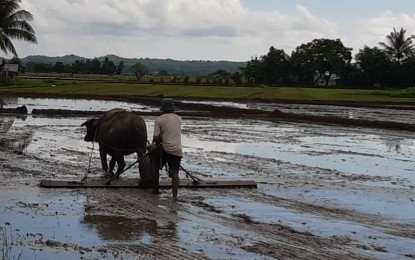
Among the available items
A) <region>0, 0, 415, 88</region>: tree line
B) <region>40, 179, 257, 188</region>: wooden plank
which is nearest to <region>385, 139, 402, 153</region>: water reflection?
<region>40, 179, 257, 188</region>: wooden plank

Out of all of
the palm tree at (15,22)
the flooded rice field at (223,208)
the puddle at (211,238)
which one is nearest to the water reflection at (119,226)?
the flooded rice field at (223,208)

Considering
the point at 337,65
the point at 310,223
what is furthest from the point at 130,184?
the point at 337,65

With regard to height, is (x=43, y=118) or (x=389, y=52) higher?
(x=389, y=52)

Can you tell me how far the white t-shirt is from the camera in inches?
447

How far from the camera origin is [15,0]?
47.5 meters

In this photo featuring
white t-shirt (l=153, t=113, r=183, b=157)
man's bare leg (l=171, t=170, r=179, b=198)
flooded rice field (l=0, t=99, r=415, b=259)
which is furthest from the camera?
white t-shirt (l=153, t=113, r=183, b=157)

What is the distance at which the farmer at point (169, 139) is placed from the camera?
11.4 meters

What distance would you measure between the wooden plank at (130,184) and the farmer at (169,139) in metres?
0.84

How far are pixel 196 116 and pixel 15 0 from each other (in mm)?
22656

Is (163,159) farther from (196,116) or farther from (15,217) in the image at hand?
(196,116)

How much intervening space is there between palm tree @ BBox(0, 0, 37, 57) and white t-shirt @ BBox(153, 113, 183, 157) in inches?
1488

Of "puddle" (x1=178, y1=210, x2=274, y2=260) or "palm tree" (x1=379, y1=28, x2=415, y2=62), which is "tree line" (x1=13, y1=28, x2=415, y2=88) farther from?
"puddle" (x1=178, y1=210, x2=274, y2=260)

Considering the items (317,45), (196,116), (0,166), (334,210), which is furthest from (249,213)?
(317,45)

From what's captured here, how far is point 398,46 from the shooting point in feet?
261
